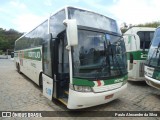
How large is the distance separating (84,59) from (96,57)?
407 mm

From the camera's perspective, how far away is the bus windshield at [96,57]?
5090mm

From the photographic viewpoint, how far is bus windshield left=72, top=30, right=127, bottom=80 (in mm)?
5090

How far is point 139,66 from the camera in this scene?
371 inches

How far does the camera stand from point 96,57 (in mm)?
5395

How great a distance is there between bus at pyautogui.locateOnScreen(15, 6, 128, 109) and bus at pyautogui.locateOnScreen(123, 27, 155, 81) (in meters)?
3.35

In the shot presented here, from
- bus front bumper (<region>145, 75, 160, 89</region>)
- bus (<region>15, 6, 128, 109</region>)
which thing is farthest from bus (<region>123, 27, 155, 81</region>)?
bus (<region>15, 6, 128, 109</region>)

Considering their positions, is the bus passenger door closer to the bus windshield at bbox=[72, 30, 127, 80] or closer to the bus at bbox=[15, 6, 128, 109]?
the bus at bbox=[15, 6, 128, 109]

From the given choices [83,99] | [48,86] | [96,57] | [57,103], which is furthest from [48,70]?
[83,99]

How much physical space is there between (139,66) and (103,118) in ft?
Result: 16.1

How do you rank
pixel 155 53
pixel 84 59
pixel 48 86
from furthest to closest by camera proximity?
pixel 155 53
pixel 48 86
pixel 84 59

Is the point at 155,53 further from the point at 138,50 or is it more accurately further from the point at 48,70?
the point at 48,70

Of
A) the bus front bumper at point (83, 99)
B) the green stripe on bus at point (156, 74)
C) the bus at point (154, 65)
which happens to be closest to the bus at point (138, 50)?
the bus at point (154, 65)

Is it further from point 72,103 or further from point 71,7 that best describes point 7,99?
point 71,7

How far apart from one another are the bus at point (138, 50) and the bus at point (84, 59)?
3350 mm
